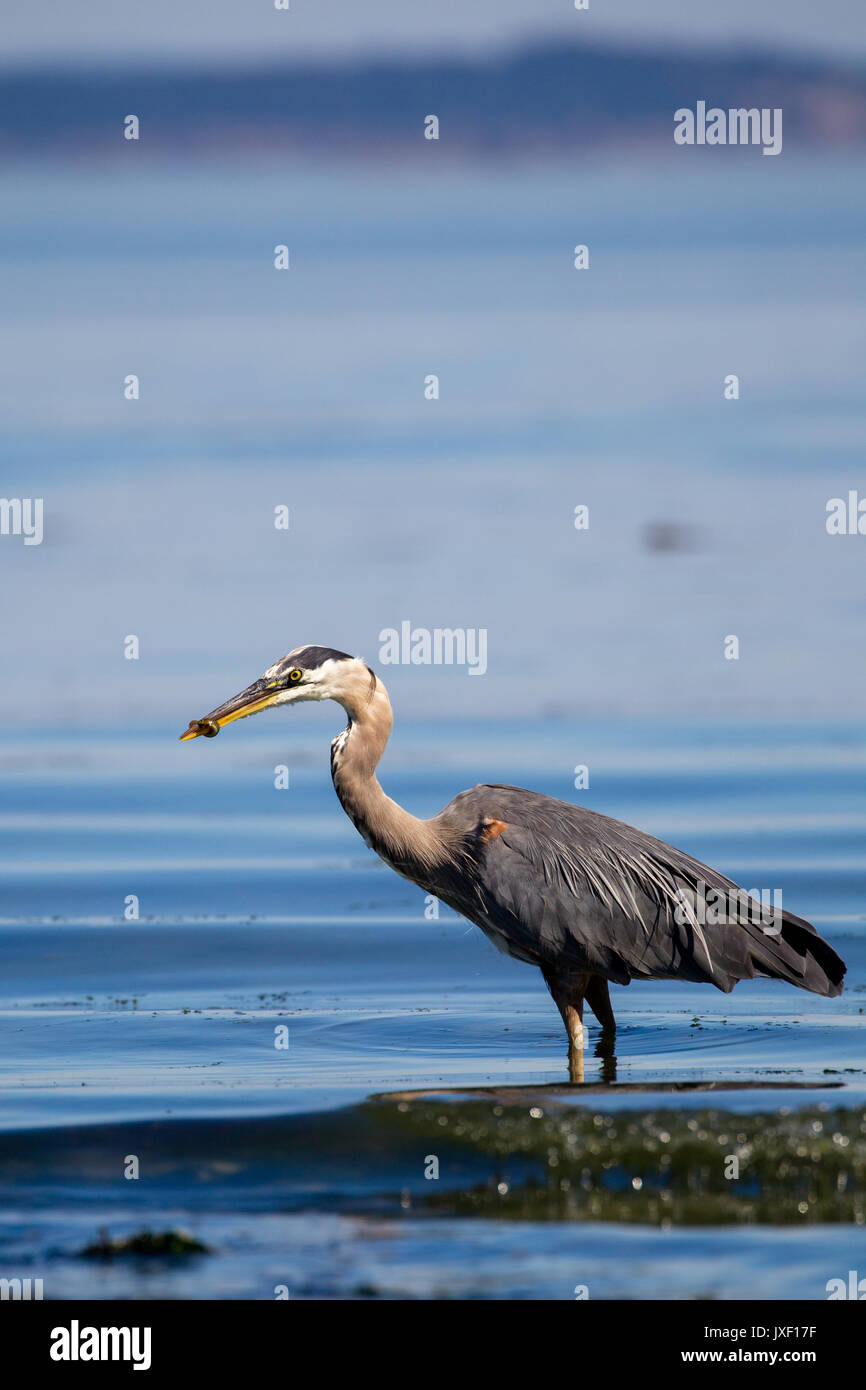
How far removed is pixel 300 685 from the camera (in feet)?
39.5

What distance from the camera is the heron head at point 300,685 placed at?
39.1ft

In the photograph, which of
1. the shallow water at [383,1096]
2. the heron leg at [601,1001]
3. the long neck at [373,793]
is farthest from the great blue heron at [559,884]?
the shallow water at [383,1096]

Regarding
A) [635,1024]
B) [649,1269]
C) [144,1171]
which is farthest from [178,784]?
[649,1269]

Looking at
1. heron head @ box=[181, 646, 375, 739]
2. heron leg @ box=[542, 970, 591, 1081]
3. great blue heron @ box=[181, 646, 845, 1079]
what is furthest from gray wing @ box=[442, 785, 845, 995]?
heron head @ box=[181, 646, 375, 739]

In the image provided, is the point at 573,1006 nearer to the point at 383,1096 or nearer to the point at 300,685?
the point at 383,1096

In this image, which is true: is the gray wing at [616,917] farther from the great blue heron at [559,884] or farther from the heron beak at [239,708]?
the heron beak at [239,708]

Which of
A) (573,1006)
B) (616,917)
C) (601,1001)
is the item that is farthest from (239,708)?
(601,1001)

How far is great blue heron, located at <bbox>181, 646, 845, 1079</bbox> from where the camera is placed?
12.0 metres

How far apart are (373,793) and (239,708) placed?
1.08m

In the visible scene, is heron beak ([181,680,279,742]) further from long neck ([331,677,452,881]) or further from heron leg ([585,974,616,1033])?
heron leg ([585,974,616,1033])

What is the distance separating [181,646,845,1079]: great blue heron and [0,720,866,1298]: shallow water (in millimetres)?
626

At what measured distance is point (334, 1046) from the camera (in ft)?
41.5
